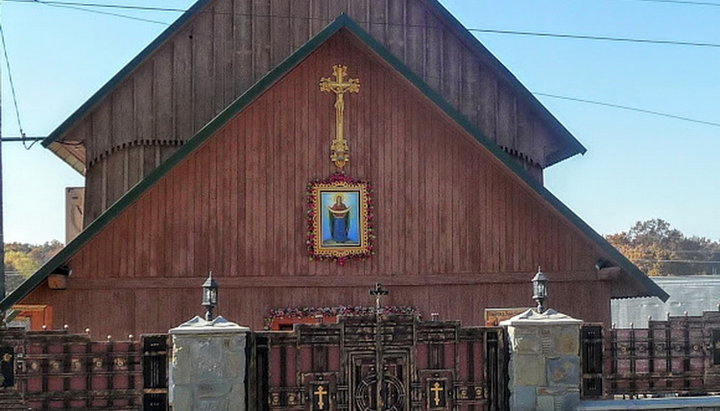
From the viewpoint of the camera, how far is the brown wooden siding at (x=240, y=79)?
1852 cm

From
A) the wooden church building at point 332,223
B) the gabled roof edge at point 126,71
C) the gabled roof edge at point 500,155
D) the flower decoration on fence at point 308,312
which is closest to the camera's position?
the wooden church building at point 332,223

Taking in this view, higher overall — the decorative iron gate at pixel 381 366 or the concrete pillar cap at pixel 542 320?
the concrete pillar cap at pixel 542 320

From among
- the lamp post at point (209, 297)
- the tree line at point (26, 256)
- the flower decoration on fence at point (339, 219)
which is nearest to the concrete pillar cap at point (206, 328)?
the lamp post at point (209, 297)

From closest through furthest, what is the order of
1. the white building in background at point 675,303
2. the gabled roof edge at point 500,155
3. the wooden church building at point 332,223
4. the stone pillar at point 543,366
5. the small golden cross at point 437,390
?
→ the stone pillar at point 543,366 → the small golden cross at point 437,390 → the wooden church building at point 332,223 → the gabled roof edge at point 500,155 → the white building in background at point 675,303

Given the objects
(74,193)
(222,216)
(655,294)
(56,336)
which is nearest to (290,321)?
(222,216)

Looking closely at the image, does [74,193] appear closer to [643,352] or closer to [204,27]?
[204,27]

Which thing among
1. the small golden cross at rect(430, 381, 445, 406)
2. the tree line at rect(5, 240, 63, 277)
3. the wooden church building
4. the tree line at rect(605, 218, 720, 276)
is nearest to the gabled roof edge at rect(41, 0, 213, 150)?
the wooden church building

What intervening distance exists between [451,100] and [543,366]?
30.1 ft

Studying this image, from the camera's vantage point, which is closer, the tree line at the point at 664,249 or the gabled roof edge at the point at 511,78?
the gabled roof edge at the point at 511,78

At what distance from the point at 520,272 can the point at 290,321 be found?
4.39m

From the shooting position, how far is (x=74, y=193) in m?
24.2

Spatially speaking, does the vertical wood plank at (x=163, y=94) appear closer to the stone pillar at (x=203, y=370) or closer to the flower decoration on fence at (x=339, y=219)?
the flower decoration on fence at (x=339, y=219)

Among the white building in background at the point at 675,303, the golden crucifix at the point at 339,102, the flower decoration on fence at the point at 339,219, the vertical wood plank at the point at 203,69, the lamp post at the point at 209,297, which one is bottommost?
the white building in background at the point at 675,303

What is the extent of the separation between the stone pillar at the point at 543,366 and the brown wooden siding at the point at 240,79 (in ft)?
28.2
